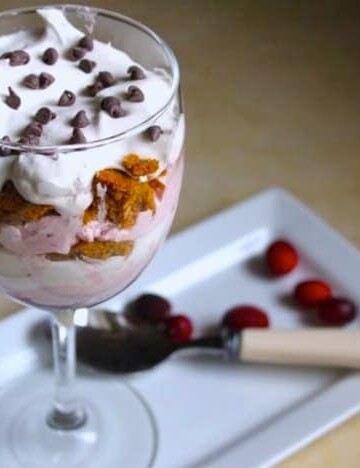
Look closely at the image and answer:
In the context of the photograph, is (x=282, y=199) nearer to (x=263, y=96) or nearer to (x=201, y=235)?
(x=201, y=235)

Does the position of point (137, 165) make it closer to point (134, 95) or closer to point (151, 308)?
point (134, 95)

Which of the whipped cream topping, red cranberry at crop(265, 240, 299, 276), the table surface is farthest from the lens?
the table surface

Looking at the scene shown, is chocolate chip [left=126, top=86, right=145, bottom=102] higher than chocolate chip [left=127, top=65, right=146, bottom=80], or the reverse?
chocolate chip [left=126, top=86, right=145, bottom=102]

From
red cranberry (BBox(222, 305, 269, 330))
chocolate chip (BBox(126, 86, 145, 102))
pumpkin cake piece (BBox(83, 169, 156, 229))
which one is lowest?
red cranberry (BBox(222, 305, 269, 330))

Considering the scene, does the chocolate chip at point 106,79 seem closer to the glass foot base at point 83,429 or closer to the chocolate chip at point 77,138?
the chocolate chip at point 77,138

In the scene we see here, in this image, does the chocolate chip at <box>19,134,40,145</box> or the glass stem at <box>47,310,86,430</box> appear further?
the glass stem at <box>47,310,86,430</box>

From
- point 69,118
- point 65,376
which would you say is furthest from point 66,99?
point 65,376

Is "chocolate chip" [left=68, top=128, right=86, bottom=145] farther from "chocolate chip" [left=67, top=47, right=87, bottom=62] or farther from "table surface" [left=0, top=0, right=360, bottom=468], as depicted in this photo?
"table surface" [left=0, top=0, right=360, bottom=468]

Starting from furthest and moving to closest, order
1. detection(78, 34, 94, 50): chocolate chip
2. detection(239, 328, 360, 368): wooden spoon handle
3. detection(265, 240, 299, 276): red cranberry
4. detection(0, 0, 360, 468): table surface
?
detection(0, 0, 360, 468): table surface < detection(265, 240, 299, 276): red cranberry < detection(239, 328, 360, 368): wooden spoon handle < detection(78, 34, 94, 50): chocolate chip

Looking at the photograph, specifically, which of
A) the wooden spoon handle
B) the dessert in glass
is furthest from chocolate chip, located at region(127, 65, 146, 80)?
the wooden spoon handle

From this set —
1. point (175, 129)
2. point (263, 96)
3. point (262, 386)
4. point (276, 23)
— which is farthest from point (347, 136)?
point (175, 129)
